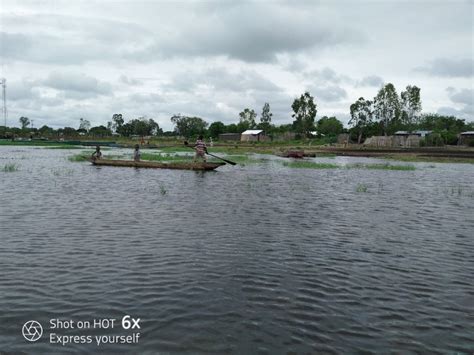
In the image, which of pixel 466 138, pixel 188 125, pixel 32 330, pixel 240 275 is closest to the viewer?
pixel 32 330

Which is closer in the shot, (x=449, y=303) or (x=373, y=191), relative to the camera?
(x=449, y=303)

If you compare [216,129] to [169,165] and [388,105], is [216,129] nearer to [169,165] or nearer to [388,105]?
[388,105]

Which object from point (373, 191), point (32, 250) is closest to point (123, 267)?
point (32, 250)

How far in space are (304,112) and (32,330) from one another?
104m

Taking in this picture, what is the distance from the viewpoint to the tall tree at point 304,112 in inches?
4107

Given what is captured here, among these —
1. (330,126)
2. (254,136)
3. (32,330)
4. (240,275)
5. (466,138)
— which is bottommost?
(32,330)

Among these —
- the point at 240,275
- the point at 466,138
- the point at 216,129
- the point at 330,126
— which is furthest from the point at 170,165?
the point at 330,126

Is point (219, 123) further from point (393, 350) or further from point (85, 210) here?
point (393, 350)

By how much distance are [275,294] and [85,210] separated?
10.1 meters

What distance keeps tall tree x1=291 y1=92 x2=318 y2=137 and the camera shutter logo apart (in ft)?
330

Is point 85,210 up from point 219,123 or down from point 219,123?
down

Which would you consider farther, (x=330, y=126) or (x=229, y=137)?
(x=330, y=126)

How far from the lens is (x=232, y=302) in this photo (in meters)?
7.06

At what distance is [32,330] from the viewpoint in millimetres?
5906
